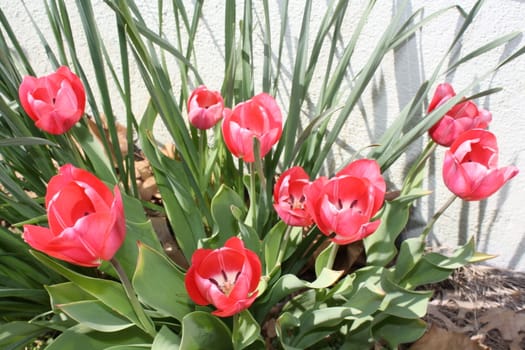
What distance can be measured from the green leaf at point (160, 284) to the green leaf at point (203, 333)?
7 centimetres

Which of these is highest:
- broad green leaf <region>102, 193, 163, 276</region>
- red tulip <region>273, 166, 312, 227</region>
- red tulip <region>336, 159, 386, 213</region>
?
red tulip <region>336, 159, 386, 213</region>

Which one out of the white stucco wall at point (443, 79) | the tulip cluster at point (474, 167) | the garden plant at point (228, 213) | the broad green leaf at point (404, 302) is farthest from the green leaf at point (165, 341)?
the white stucco wall at point (443, 79)

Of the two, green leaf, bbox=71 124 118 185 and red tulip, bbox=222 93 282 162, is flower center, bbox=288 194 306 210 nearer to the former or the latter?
red tulip, bbox=222 93 282 162

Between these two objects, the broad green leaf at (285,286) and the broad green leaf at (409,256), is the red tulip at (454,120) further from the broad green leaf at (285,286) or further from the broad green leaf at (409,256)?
the broad green leaf at (285,286)

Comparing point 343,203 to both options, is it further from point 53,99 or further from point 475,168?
point 53,99

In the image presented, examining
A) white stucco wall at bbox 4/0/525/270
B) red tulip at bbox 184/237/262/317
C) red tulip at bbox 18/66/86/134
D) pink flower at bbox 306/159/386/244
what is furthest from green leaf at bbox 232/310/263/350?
white stucco wall at bbox 4/0/525/270

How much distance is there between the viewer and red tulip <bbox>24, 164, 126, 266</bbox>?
2.16 feet

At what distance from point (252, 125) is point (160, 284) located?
30 cm

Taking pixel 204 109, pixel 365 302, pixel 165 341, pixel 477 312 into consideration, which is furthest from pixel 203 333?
pixel 477 312

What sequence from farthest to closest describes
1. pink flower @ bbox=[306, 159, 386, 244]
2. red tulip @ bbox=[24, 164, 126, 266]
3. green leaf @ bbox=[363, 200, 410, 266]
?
1. green leaf @ bbox=[363, 200, 410, 266]
2. pink flower @ bbox=[306, 159, 386, 244]
3. red tulip @ bbox=[24, 164, 126, 266]

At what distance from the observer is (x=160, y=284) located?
36.4 inches

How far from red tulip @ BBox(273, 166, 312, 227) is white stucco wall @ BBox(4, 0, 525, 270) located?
0.49 meters

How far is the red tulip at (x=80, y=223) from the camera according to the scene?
0.66m

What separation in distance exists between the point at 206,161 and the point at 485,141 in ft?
1.99
